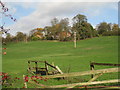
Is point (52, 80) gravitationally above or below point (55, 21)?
below

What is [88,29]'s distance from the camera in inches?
2768

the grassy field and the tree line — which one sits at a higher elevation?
the tree line

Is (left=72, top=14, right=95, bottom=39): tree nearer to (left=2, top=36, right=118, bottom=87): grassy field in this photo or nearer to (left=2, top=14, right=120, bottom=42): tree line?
(left=2, top=14, right=120, bottom=42): tree line

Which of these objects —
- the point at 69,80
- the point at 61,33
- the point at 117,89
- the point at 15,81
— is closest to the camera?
the point at 117,89

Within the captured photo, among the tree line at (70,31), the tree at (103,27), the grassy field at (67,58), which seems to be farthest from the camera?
the tree at (103,27)

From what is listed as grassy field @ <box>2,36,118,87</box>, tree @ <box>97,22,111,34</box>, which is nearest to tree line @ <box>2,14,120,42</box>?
tree @ <box>97,22,111,34</box>

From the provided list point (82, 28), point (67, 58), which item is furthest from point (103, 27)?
point (67, 58)

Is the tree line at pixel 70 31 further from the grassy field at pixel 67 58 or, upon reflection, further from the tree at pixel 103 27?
the grassy field at pixel 67 58

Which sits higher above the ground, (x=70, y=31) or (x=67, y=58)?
(x=70, y=31)

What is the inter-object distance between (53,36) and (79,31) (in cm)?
1169

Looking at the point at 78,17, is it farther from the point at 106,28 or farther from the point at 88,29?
the point at 106,28

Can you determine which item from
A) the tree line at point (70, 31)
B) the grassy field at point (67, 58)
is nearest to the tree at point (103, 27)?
the tree line at point (70, 31)

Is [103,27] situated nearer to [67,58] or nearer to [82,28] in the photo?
[82,28]

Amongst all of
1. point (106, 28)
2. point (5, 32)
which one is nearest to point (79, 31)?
point (106, 28)
